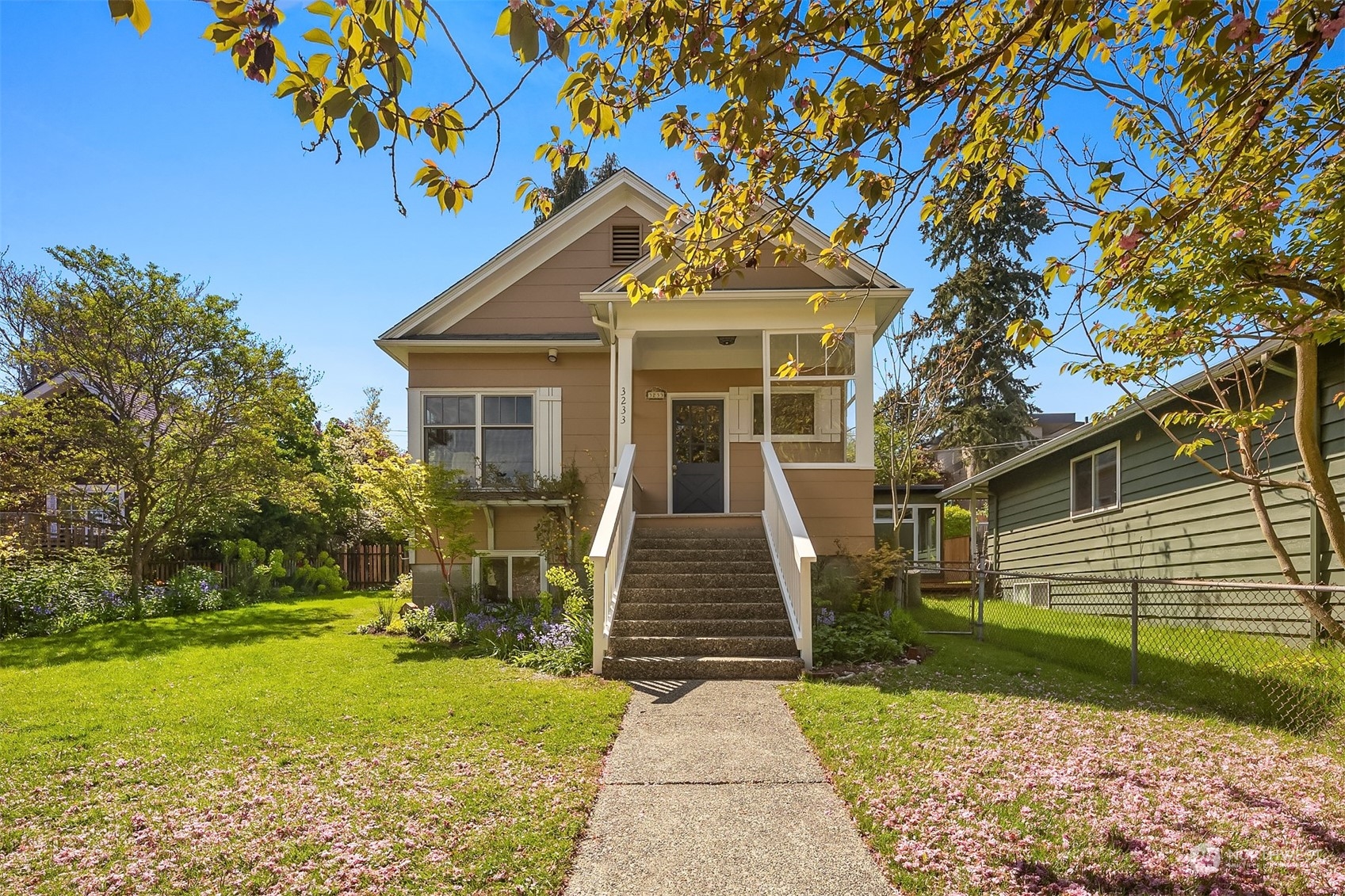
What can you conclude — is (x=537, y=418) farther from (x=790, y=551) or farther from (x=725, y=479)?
(x=790, y=551)

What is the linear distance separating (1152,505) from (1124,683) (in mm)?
5714

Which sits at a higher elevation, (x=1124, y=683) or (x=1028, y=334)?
(x=1028, y=334)

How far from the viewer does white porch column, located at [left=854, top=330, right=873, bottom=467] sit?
33.4ft

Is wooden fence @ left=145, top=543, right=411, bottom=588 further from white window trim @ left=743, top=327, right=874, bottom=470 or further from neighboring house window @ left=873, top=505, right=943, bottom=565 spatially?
neighboring house window @ left=873, top=505, right=943, bottom=565

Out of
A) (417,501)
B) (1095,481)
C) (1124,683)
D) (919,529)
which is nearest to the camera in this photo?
(1124,683)

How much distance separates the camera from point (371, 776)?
15.2 ft

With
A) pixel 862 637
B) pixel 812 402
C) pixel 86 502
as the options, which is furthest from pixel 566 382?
pixel 86 502

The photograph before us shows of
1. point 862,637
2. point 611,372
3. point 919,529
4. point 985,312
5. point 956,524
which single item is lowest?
point 862,637

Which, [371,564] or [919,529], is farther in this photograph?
[919,529]

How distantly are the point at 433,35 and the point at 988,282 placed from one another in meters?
25.1

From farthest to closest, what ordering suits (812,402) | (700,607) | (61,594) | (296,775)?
(61,594) < (812,402) < (700,607) < (296,775)

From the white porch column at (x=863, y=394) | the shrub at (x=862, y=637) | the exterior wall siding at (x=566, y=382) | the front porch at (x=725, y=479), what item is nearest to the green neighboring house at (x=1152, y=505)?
the white porch column at (x=863, y=394)

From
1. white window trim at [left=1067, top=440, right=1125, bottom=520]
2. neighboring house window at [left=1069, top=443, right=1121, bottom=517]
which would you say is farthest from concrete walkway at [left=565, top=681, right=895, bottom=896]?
neighboring house window at [left=1069, top=443, right=1121, bottom=517]

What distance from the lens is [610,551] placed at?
8336 millimetres
